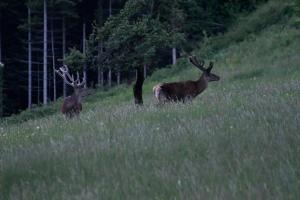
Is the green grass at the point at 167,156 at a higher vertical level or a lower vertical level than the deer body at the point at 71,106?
higher

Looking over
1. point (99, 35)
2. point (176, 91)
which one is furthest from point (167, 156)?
point (99, 35)

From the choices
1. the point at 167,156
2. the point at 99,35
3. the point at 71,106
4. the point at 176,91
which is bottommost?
the point at 71,106

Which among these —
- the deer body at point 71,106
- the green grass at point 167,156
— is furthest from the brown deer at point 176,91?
the green grass at point 167,156

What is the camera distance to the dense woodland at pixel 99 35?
71.2 feet

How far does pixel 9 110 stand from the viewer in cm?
5988

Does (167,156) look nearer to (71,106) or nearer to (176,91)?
(176,91)

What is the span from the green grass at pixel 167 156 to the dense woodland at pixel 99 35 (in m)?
8.24

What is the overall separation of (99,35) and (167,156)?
1428cm

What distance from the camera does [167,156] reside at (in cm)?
834

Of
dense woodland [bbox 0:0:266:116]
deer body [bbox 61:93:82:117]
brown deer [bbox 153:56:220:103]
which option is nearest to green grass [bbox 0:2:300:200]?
brown deer [bbox 153:56:220:103]

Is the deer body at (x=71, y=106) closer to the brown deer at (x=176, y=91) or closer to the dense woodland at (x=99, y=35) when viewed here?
the dense woodland at (x=99, y=35)

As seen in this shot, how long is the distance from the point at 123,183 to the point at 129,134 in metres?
3.14

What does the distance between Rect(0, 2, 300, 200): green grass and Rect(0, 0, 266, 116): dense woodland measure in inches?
325

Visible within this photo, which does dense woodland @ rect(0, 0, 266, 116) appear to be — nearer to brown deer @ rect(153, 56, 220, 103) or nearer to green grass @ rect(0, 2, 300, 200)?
brown deer @ rect(153, 56, 220, 103)
